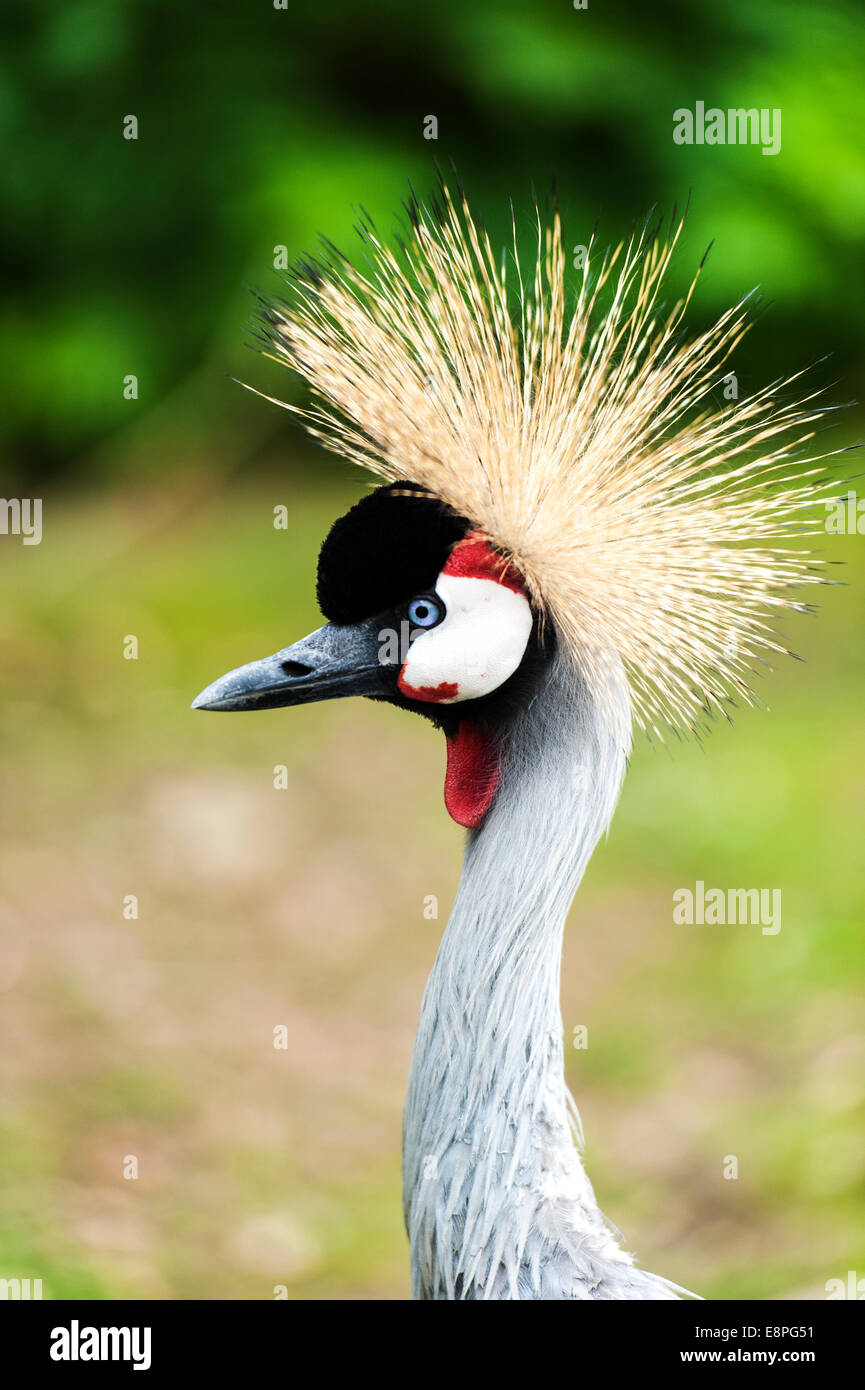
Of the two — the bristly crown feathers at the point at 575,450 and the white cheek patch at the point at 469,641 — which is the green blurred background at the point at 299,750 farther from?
the white cheek patch at the point at 469,641

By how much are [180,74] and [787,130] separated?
2136mm

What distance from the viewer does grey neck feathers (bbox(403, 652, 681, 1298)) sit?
1476 mm

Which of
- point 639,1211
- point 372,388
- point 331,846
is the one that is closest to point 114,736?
point 331,846

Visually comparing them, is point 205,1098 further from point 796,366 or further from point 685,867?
point 796,366

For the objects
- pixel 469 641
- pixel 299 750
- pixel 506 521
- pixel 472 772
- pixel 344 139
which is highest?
pixel 344 139

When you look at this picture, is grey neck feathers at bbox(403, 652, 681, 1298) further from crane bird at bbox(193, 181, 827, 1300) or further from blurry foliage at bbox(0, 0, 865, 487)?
blurry foliage at bbox(0, 0, 865, 487)

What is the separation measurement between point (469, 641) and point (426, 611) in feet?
0.19

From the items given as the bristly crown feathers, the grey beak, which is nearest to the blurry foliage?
the bristly crown feathers

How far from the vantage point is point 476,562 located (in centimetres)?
144

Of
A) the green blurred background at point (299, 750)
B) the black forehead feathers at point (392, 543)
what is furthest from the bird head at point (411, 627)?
the green blurred background at point (299, 750)

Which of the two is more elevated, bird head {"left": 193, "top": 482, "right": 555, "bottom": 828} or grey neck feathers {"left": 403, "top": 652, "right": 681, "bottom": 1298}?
bird head {"left": 193, "top": 482, "right": 555, "bottom": 828}

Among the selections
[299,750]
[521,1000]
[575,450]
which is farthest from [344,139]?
[521,1000]

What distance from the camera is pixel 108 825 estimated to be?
374 cm

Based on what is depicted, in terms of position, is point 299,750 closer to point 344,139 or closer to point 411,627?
point 344,139
